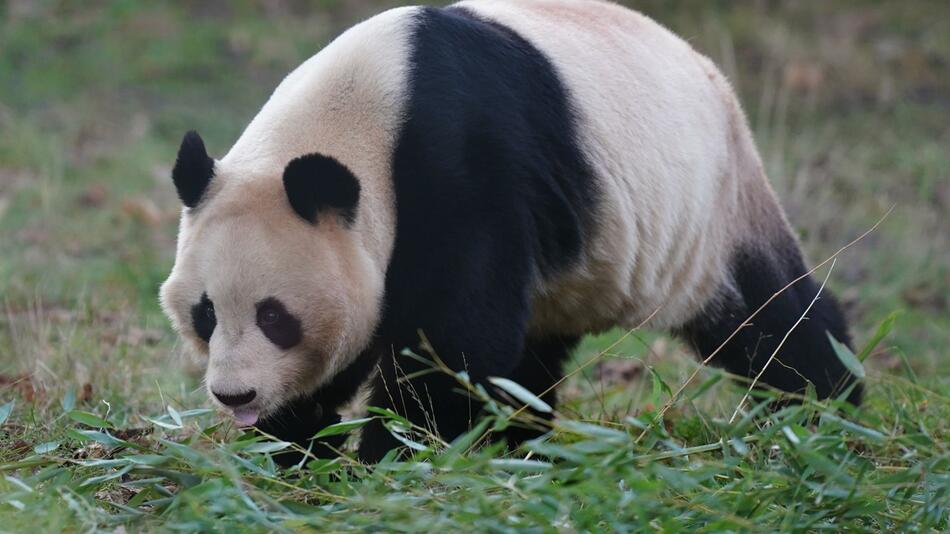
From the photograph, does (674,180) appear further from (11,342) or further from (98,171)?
(98,171)

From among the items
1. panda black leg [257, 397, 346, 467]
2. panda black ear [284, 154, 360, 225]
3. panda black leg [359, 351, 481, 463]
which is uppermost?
panda black ear [284, 154, 360, 225]

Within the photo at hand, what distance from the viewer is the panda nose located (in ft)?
12.1

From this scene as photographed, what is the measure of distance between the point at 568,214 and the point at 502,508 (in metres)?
1.60

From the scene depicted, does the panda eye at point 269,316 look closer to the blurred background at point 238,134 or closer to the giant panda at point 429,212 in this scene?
the giant panda at point 429,212

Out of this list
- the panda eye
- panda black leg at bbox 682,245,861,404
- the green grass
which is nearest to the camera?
the green grass

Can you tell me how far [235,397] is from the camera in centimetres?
371

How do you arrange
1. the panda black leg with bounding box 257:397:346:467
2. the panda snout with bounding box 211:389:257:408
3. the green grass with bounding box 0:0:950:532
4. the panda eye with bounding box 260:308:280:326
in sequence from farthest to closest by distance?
the panda black leg with bounding box 257:397:346:467, the panda eye with bounding box 260:308:280:326, the panda snout with bounding box 211:389:257:408, the green grass with bounding box 0:0:950:532

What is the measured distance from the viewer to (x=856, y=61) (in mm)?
11227

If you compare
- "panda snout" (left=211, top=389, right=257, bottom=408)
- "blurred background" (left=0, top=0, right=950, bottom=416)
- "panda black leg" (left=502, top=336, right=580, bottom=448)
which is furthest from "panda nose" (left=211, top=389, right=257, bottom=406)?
"panda black leg" (left=502, top=336, right=580, bottom=448)

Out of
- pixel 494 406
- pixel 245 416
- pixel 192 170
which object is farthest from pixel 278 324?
pixel 494 406

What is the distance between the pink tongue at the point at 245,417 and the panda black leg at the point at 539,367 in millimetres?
1571

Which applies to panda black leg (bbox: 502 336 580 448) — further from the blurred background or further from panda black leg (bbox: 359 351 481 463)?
panda black leg (bbox: 359 351 481 463)

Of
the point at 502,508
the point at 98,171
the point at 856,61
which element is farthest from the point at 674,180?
the point at 856,61

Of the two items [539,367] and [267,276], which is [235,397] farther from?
[539,367]
